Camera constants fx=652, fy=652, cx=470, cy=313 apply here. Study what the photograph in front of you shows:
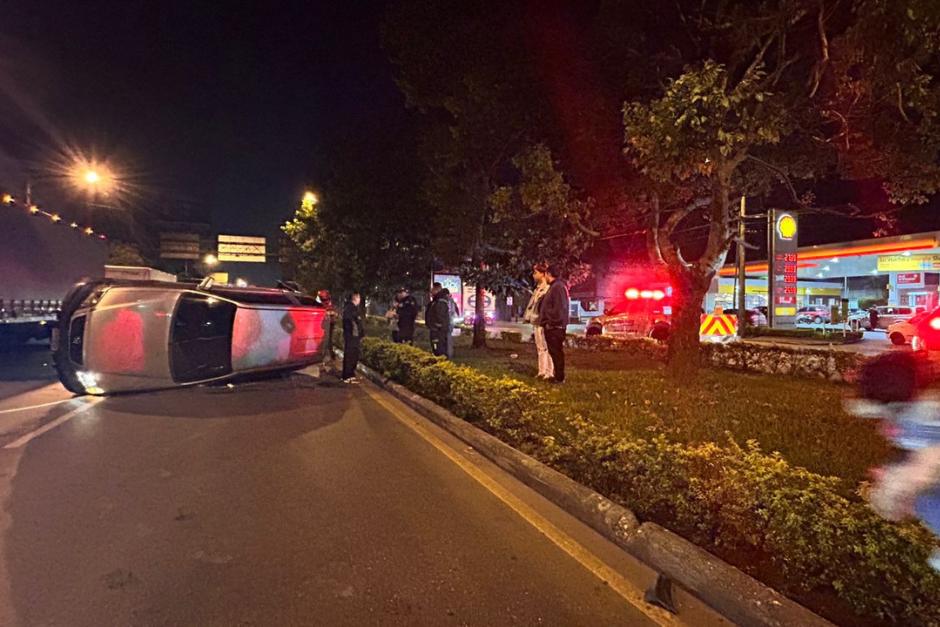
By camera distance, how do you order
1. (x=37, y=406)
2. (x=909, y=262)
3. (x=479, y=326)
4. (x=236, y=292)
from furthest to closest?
(x=909, y=262) → (x=479, y=326) → (x=236, y=292) → (x=37, y=406)

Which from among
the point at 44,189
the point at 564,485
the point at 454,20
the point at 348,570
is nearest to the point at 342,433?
the point at 564,485

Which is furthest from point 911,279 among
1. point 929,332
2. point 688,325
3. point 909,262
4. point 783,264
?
point 688,325

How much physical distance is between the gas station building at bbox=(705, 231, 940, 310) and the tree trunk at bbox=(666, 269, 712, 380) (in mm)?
11062

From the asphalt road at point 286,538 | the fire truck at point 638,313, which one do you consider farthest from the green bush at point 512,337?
the asphalt road at point 286,538

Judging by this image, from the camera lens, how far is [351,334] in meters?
12.2

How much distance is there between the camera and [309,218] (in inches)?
1073

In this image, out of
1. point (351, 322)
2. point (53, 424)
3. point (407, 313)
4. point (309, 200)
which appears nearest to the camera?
point (53, 424)

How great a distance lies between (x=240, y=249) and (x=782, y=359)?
2813 cm

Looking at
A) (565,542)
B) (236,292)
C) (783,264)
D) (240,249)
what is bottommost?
(565,542)

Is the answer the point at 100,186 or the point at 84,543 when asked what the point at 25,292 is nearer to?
the point at 100,186

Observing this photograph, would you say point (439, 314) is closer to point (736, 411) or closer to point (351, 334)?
point (351, 334)

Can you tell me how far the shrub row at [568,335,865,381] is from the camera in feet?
33.0

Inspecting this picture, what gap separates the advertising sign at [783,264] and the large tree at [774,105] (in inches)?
99.0

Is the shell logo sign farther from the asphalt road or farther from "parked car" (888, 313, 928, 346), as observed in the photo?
the asphalt road
